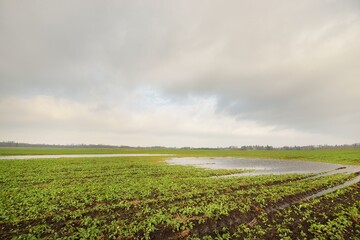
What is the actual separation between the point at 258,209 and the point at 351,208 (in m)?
6.65

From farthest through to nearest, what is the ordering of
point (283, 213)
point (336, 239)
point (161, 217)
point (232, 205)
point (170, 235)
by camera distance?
point (232, 205), point (283, 213), point (161, 217), point (170, 235), point (336, 239)

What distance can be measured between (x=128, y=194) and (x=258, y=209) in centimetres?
1129

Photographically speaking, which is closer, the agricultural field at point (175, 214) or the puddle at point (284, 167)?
the agricultural field at point (175, 214)

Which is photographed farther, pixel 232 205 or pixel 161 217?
pixel 232 205

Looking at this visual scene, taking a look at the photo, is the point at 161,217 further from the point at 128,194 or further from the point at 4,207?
the point at 4,207

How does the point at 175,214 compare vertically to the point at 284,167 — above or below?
below

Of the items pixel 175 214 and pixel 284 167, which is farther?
pixel 284 167

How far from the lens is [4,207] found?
14531 millimetres

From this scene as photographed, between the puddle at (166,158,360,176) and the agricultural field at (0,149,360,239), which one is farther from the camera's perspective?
the puddle at (166,158,360,176)

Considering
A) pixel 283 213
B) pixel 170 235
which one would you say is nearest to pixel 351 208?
pixel 283 213

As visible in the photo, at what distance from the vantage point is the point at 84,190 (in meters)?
20.5

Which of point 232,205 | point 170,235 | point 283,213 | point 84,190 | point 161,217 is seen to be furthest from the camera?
point 84,190

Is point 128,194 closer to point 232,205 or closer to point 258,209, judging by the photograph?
point 232,205

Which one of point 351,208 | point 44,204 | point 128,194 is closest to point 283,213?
point 351,208
